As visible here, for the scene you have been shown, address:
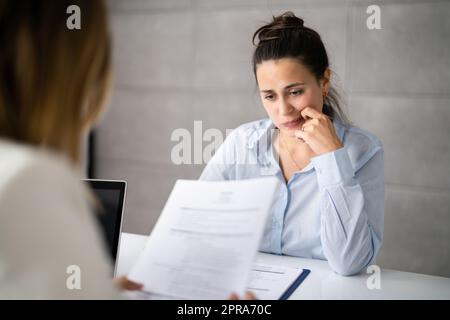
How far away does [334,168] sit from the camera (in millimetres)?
1435

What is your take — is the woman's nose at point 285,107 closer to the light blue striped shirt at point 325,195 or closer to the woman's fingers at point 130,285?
the light blue striped shirt at point 325,195

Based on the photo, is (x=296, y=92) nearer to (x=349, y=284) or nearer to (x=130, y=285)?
(x=349, y=284)

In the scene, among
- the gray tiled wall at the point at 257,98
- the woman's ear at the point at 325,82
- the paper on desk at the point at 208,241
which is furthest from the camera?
the gray tiled wall at the point at 257,98

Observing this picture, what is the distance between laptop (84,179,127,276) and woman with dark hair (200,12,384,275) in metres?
0.60

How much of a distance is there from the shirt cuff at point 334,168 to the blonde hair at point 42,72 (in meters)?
0.94

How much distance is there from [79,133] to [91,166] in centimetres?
241

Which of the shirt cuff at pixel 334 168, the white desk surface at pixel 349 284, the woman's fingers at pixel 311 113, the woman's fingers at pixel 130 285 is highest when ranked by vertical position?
the woman's fingers at pixel 311 113

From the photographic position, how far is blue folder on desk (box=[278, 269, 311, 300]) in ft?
3.51

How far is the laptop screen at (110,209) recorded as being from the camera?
1.18 m

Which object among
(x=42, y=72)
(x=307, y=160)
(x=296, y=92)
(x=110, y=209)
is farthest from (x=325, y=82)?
(x=42, y=72)

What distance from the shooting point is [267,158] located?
1.76 m

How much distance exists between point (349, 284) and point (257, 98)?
1491 mm

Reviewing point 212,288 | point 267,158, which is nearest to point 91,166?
point 267,158

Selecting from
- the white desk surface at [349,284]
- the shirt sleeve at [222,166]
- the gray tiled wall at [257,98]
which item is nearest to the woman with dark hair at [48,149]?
the white desk surface at [349,284]
